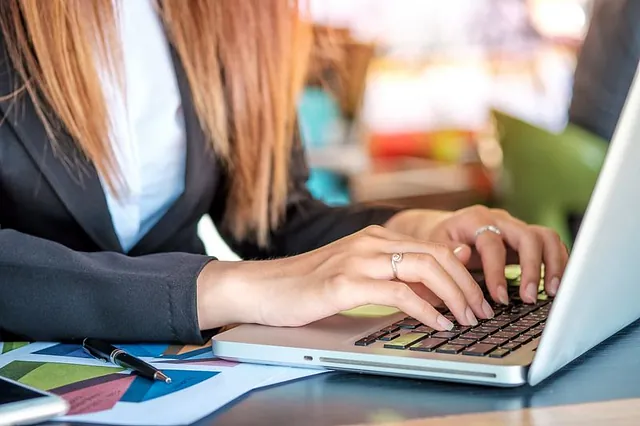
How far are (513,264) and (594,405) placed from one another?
1.35ft

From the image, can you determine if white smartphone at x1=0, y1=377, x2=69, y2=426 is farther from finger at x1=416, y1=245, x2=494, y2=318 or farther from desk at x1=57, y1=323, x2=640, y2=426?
finger at x1=416, y1=245, x2=494, y2=318

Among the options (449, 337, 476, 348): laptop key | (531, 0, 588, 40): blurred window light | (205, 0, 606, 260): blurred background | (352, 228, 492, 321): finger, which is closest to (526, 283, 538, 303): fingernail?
(352, 228, 492, 321): finger

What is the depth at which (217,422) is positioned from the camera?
749 mm

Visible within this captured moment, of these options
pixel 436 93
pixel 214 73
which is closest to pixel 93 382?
pixel 214 73

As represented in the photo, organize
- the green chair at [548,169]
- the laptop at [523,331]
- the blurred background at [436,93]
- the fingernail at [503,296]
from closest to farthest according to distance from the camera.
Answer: the laptop at [523,331]
the fingernail at [503,296]
the green chair at [548,169]
the blurred background at [436,93]

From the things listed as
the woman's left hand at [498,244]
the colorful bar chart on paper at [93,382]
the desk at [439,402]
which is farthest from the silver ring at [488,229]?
the colorful bar chart on paper at [93,382]

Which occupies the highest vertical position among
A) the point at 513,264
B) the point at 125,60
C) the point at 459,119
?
the point at 125,60

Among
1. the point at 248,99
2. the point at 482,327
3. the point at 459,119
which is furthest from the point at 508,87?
the point at 482,327

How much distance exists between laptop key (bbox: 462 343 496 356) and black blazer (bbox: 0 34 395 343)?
0.89 ft

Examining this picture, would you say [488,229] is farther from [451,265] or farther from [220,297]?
[220,297]

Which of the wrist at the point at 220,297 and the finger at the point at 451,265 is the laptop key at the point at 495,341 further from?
the wrist at the point at 220,297

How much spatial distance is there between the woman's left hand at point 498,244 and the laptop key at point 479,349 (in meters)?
0.20

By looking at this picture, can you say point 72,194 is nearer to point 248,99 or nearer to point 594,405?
point 248,99

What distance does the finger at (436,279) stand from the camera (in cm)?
92
